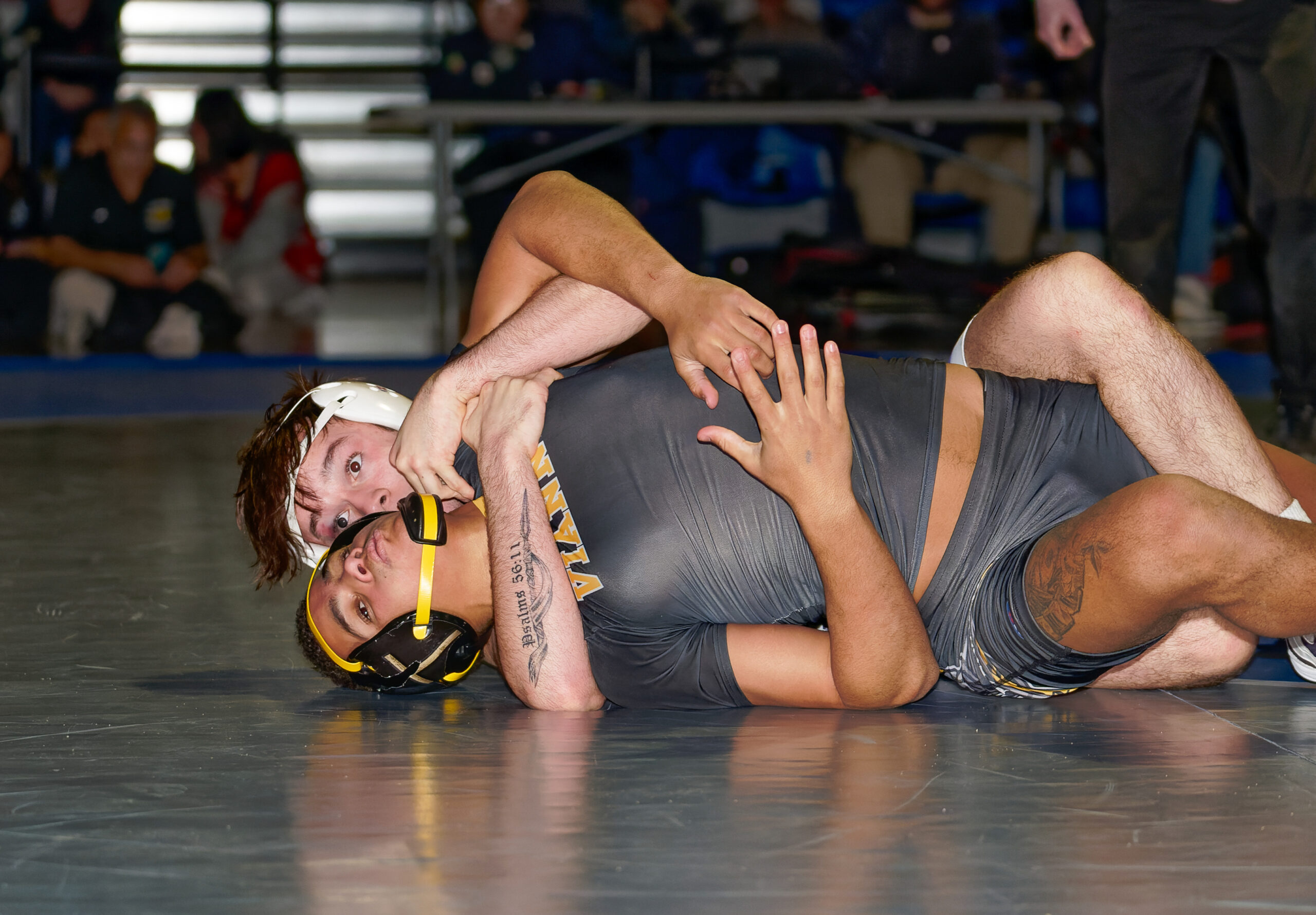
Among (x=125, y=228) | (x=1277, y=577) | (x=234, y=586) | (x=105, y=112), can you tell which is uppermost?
(x=105, y=112)

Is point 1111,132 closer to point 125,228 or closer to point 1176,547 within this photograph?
point 1176,547

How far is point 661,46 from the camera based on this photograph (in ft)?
22.3

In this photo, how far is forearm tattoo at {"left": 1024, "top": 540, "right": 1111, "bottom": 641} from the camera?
1.60m

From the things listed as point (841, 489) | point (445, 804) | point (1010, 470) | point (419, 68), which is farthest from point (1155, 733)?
point (419, 68)

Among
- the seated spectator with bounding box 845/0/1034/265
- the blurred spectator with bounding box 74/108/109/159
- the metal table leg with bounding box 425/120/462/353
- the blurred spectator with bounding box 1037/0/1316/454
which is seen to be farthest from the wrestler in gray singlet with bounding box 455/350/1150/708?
the blurred spectator with bounding box 74/108/109/159

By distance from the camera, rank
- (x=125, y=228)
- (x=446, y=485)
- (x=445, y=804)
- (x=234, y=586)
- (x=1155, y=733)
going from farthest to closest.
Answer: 1. (x=125, y=228)
2. (x=234, y=586)
3. (x=446, y=485)
4. (x=1155, y=733)
5. (x=445, y=804)

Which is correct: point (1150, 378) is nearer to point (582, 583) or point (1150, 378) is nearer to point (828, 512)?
point (828, 512)

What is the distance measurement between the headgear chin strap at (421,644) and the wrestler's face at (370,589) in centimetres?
1

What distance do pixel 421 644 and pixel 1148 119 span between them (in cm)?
215

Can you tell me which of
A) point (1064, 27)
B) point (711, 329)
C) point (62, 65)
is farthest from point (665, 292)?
point (62, 65)

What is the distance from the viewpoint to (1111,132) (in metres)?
3.23

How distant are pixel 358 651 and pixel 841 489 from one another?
2.23ft

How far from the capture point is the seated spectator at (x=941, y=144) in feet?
21.4

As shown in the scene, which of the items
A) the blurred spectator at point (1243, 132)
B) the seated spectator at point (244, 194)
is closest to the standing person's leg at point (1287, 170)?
the blurred spectator at point (1243, 132)
